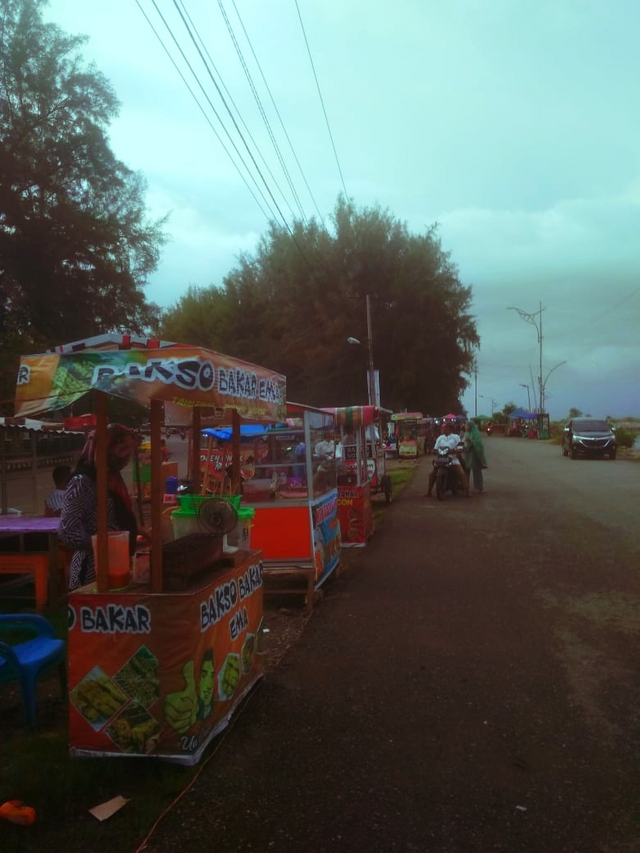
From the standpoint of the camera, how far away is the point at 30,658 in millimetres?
4434

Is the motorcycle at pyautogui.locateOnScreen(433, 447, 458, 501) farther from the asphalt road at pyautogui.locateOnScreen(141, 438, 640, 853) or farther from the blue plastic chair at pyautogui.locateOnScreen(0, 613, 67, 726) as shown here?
the blue plastic chair at pyautogui.locateOnScreen(0, 613, 67, 726)

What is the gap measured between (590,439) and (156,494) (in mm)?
30514

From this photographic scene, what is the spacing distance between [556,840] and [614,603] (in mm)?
4342

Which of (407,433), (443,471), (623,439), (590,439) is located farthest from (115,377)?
(623,439)

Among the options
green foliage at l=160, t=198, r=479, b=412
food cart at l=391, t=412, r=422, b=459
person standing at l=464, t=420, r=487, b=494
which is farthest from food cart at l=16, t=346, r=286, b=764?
green foliage at l=160, t=198, r=479, b=412

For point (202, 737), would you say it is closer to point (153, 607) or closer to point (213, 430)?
point (153, 607)

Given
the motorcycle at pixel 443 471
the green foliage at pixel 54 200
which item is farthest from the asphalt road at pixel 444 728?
the green foliage at pixel 54 200

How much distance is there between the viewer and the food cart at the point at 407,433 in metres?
34.7

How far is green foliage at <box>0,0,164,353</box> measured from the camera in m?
20.1

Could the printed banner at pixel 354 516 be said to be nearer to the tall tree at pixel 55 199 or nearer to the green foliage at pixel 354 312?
the tall tree at pixel 55 199

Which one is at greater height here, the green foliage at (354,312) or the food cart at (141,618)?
the green foliage at (354,312)

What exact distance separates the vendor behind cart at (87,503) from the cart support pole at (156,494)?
28.9 inches

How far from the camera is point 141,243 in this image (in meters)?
23.4

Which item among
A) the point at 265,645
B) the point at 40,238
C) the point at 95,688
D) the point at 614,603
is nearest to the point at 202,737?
the point at 95,688
